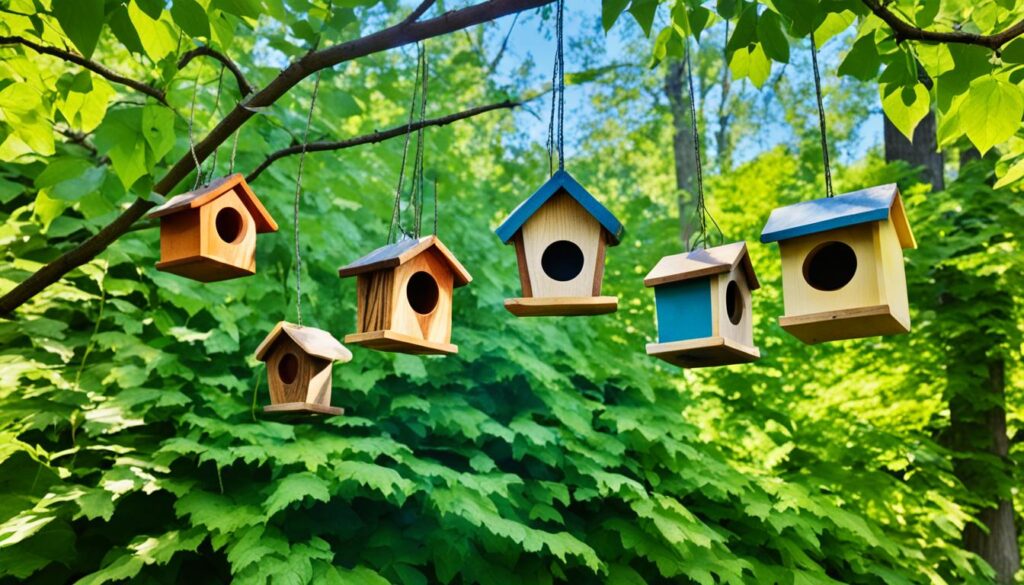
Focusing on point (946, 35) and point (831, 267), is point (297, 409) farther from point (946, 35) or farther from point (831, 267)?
point (946, 35)

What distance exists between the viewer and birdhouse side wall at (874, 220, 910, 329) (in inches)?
74.4

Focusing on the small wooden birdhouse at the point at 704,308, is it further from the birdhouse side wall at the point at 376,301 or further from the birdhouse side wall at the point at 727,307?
the birdhouse side wall at the point at 376,301

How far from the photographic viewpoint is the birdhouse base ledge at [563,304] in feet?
6.96

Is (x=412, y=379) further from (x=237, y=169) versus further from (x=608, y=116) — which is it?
(x=608, y=116)

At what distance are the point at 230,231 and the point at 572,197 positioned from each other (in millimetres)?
1093

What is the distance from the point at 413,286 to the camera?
2.52 metres

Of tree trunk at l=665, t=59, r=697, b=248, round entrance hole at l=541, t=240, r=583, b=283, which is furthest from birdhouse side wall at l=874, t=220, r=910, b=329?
tree trunk at l=665, t=59, r=697, b=248

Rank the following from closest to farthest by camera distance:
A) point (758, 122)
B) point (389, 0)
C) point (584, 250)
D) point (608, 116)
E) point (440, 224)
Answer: point (584, 250) → point (389, 0) → point (440, 224) → point (608, 116) → point (758, 122)

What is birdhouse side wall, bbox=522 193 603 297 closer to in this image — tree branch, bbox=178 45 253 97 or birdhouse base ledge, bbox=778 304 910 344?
birdhouse base ledge, bbox=778 304 910 344

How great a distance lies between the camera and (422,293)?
2.50 metres

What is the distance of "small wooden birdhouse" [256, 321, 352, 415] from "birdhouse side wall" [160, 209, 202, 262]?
47cm

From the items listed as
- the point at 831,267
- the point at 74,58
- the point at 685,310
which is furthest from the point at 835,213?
the point at 74,58

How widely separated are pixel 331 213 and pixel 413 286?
2282 mm

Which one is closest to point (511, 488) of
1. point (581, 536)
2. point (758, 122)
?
point (581, 536)
